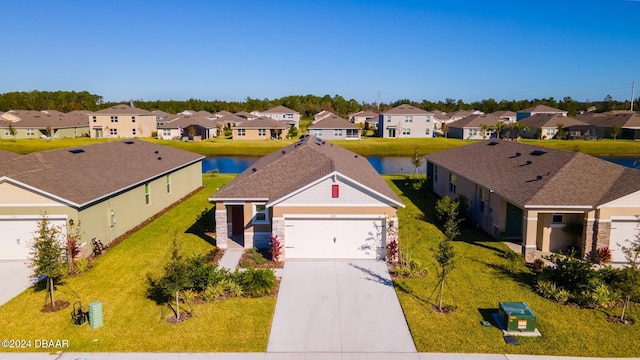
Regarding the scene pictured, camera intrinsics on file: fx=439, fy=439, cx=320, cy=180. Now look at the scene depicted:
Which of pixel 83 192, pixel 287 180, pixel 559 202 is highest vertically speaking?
pixel 287 180

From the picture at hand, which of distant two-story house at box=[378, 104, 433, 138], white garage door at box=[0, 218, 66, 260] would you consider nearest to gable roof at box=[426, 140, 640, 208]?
white garage door at box=[0, 218, 66, 260]

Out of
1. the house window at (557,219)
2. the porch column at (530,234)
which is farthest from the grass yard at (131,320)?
the house window at (557,219)

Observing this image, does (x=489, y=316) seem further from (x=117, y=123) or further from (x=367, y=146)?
(x=117, y=123)

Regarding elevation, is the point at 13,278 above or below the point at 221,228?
below

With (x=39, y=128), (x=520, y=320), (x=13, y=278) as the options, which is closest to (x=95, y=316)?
(x=13, y=278)

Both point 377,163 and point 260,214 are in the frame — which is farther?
point 377,163

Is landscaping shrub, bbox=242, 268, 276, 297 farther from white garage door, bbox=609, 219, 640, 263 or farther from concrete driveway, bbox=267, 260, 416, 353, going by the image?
white garage door, bbox=609, 219, 640, 263

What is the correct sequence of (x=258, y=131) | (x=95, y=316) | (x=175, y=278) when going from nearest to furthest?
(x=95, y=316)
(x=175, y=278)
(x=258, y=131)

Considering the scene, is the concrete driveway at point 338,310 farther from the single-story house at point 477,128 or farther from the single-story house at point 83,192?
the single-story house at point 477,128
